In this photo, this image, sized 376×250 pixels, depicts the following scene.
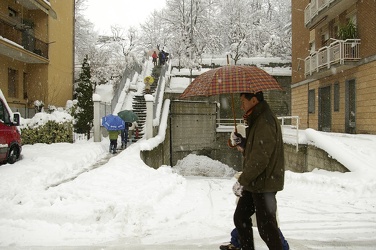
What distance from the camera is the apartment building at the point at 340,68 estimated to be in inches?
646

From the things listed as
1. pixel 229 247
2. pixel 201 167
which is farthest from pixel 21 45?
pixel 229 247

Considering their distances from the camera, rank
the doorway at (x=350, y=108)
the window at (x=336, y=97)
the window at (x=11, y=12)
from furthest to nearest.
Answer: the window at (x=11, y=12) < the window at (x=336, y=97) < the doorway at (x=350, y=108)

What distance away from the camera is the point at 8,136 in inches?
393

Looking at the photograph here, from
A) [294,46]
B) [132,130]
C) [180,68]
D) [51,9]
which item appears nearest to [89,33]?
[180,68]

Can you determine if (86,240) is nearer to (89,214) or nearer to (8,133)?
(89,214)

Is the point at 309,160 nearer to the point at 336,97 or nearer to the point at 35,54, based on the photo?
the point at 336,97

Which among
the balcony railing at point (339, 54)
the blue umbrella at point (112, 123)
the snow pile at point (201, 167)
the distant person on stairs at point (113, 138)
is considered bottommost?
the snow pile at point (201, 167)

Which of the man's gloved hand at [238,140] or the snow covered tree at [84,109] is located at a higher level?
the snow covered tree at [84,109]

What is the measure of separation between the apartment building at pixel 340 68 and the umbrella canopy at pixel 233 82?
1364 centimetres

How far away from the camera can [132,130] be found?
16.4 meters

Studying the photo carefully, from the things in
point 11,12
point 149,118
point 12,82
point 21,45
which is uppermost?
point 11,12

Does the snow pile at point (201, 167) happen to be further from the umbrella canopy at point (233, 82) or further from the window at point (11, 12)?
the umbrella canopy at point (233, 82)

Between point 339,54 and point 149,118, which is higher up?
point 339,54

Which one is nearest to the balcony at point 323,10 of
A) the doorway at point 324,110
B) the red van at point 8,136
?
the doorway at point 324,110
